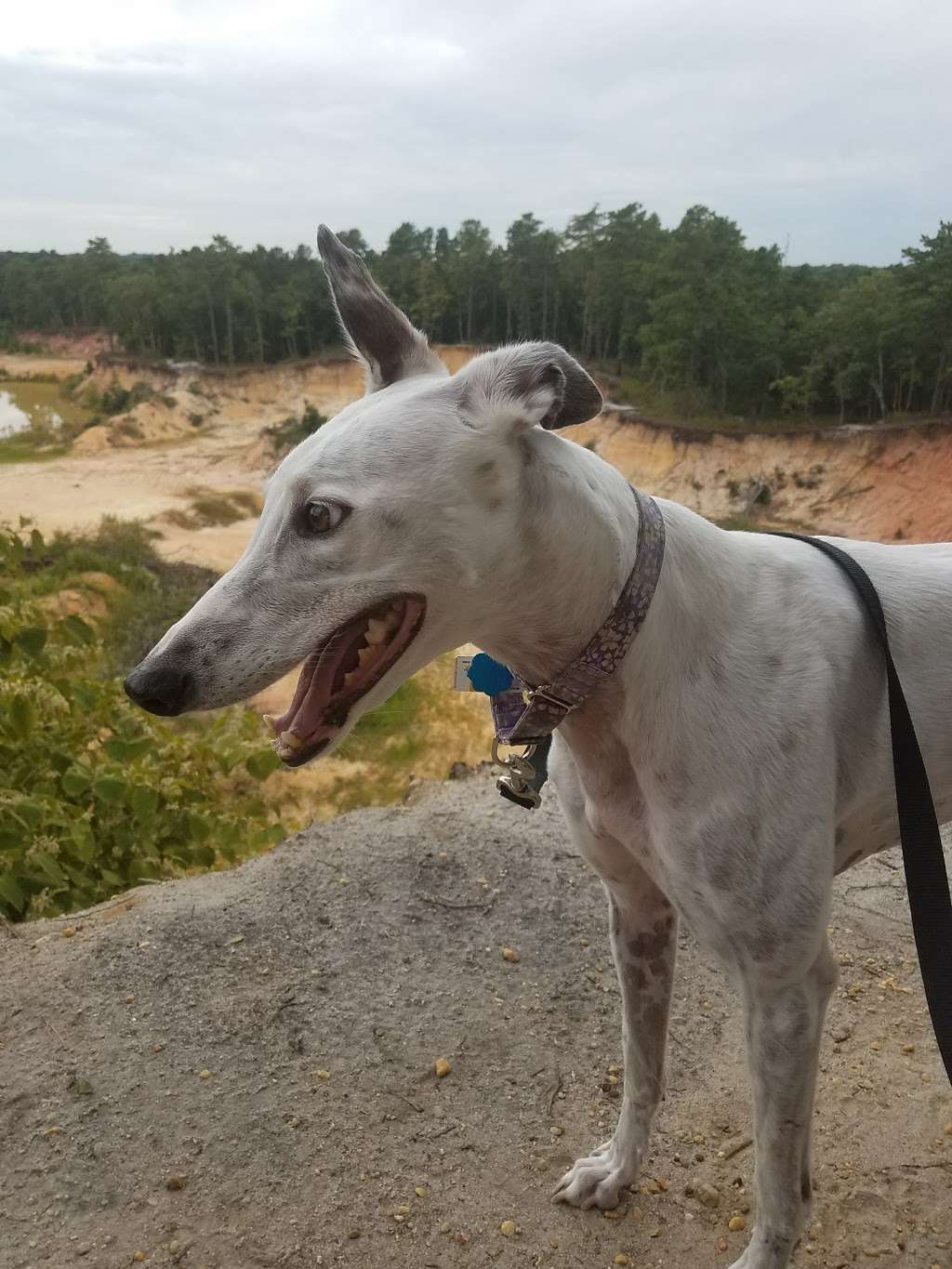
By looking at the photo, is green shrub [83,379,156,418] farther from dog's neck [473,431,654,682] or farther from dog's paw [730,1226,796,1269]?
dog's paw [730,1226,796,1269]

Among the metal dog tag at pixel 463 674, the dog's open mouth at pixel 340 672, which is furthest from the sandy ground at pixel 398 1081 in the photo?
the dog's open mouth at pixel 340 672

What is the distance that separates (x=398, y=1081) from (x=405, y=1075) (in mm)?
38

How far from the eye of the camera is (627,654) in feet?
6.37

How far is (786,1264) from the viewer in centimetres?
249

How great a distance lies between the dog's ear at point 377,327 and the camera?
2.03 meters

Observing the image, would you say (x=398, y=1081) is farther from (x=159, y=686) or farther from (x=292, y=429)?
(x=292, y=429)

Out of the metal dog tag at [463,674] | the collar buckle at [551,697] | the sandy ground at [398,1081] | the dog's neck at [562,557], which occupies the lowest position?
the sandy ground at [398,1081]

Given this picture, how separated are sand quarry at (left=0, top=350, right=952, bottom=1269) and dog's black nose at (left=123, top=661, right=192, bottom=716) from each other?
1945 millimetres

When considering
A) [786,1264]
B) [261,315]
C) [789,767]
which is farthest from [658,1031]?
[261,315]

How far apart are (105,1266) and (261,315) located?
51.3 m

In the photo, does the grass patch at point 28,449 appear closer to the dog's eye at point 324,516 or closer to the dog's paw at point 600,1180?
the dog's paw at point 600,1180

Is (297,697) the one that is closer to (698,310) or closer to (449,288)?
(698,310)

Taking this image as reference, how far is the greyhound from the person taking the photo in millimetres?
1729

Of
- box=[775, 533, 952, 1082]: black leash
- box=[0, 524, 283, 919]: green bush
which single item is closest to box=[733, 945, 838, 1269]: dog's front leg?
box=[775, 533, 952, 1082]: black leash
